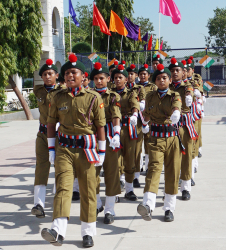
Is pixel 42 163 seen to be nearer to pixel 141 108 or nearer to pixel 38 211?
pixel 38 211

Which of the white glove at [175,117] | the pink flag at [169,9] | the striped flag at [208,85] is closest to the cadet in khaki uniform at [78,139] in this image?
the white glove at [175,117]

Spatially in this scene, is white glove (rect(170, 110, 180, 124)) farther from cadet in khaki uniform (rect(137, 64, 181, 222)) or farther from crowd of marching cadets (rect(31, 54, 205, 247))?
cadet in khaki uniform (rect(137, 64, 181, 222))

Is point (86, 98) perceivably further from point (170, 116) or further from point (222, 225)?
point (222, 225)

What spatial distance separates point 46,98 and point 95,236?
6.93ft

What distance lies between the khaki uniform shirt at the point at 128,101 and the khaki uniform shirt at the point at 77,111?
6.13 feet

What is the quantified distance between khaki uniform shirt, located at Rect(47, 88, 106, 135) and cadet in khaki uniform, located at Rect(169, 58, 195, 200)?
6.65 feet

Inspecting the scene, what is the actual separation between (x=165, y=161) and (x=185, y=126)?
1022mm

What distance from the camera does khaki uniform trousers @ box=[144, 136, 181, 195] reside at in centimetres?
524

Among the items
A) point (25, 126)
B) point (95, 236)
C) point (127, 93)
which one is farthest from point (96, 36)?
point (95, 236)

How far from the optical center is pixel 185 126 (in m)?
6.27

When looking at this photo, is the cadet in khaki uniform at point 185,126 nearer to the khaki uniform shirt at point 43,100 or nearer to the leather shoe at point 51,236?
the khaki uniform shirt at point 43,100

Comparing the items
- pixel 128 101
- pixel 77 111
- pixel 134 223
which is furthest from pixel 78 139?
pixel 128 101

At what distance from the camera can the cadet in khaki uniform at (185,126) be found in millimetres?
6242

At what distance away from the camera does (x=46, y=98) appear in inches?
231
